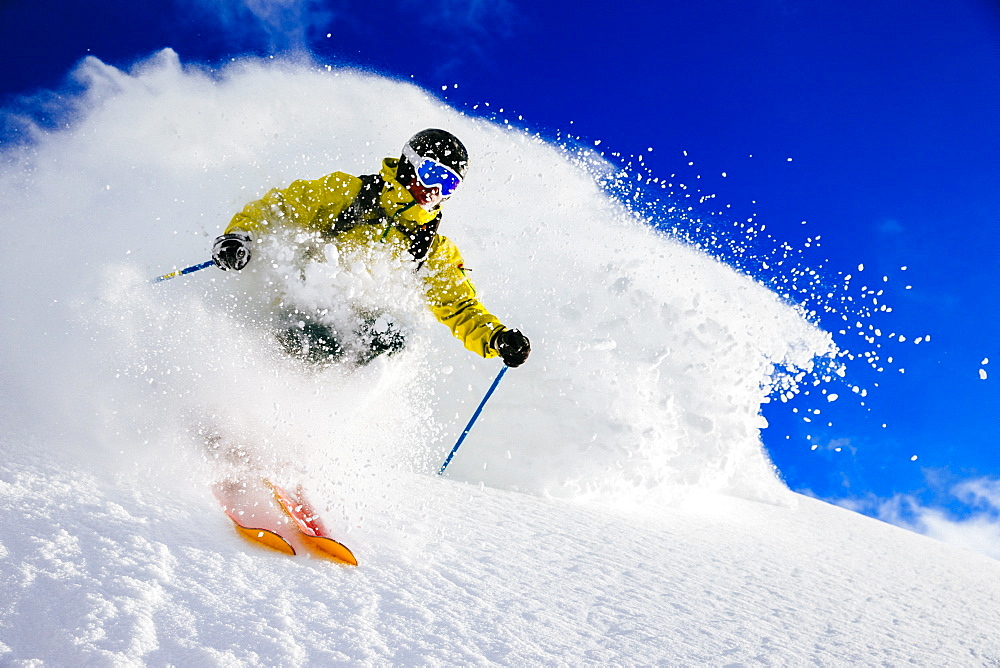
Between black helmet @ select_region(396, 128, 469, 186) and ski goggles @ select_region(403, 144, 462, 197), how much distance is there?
0.06 ft

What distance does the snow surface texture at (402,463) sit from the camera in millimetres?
1574

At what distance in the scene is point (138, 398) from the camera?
313cm

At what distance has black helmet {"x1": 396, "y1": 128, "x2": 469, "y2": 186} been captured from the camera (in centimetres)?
330

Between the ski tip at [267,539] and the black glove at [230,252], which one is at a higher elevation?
the black glove at [230,252]

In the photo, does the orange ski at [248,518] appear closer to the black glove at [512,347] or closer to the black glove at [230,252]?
the black glove at [230,252]

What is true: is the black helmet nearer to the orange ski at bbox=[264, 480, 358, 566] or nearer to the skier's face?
the skier's face

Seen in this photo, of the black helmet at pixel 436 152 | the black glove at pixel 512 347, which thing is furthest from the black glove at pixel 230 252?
the black glove at pixel 512 347

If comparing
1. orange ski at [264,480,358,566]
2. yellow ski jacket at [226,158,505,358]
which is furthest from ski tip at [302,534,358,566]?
yellow ski jacket at [226,158,505,358]

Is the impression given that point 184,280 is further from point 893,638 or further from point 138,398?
point 893,638

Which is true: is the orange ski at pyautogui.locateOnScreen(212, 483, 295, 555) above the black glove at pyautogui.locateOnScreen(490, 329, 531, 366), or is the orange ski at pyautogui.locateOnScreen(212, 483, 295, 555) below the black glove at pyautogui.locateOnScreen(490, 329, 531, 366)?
below

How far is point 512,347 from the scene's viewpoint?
3221 millimetres

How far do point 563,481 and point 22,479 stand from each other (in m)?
3.50

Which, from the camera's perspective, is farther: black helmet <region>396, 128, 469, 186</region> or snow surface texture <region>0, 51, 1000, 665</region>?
black helmet <region>396, 128, 469, 186</region>

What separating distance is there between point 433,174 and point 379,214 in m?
0.42
